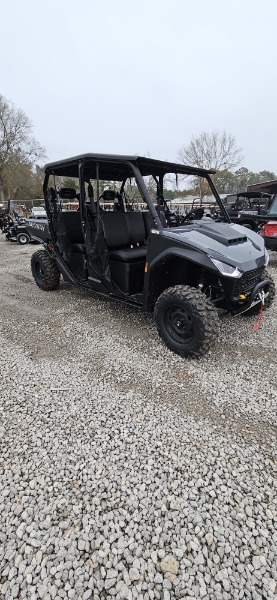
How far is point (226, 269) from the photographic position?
269cm

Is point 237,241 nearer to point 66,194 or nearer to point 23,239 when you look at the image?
point 66,194

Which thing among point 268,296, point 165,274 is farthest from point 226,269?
point 268,296

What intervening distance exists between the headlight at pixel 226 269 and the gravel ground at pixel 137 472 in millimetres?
905

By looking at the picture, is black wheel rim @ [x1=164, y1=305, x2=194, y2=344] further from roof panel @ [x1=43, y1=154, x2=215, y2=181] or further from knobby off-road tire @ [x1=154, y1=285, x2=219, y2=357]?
roof panel @ [x1=43, y1=154, x2=215, y2=181]

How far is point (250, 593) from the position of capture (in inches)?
49.8

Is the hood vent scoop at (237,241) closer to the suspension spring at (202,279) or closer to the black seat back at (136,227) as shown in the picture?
the suspension spring at (202,279)

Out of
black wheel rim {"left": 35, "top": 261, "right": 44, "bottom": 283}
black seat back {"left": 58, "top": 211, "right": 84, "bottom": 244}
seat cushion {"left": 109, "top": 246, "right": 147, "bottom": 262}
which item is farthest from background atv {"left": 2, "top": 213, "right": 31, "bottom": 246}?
seat cushion {"left": 109, "top": 246, "right": 147, "bottom": 262}

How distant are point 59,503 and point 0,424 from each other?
2.74 feet

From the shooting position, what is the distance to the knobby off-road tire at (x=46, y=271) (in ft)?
16.8

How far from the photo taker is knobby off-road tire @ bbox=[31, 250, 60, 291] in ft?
16.8

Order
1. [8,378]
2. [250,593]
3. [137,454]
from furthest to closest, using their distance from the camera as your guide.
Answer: [8,378] < [137,454] < [250,593]

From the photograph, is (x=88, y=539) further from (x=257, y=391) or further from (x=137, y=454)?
(x=257, y=391)

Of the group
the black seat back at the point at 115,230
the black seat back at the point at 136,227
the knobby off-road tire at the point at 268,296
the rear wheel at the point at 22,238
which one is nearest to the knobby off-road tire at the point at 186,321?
the knobby off-road tire at the point at 268,296

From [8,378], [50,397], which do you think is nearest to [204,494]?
[50,397]
